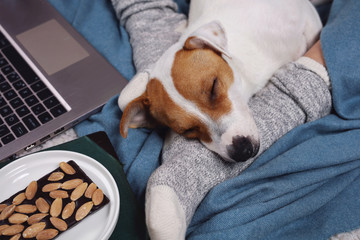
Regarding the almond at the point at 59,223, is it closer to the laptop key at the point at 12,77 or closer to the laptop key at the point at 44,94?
the laptop key at the point at 44,94

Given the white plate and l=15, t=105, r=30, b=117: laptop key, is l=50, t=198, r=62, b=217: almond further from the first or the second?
l=15, t=105, r=30, b=117: laptop key

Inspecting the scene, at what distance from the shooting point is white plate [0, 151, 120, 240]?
2.64ft

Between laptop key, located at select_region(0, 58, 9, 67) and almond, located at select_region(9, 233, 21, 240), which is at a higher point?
laptop key, located at select_region(0, 58, 9, 67)

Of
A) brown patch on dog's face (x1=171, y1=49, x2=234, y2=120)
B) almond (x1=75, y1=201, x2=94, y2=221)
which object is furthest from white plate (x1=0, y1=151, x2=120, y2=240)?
brown patch on dog's face (x1=171, y1=49, x2=234, y2=120)

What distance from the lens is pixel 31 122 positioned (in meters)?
1.11

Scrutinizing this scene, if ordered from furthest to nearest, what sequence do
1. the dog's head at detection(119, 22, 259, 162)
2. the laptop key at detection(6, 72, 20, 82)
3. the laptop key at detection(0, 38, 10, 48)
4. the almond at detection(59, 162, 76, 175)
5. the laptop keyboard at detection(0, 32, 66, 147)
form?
the laptop key at detection(0, 38, 10, 48) → the laptop key at detection(6, 72, 20, 82) → the laptop keyboard at detection(0, 32, 66, 147) → the dog's head at detection(119, 22, 259, 162) → the almond at detection(59, 162, 76, 175)

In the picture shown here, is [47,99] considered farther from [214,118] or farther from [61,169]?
[214,118]

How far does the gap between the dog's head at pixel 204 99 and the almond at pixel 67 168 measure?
196mm

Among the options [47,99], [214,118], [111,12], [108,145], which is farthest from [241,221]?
[111,12]

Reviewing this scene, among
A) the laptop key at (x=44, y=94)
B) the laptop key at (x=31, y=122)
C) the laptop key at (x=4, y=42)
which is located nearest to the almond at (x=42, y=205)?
the laptop key at (x=31, y=122)

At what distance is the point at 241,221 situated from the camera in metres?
0.93

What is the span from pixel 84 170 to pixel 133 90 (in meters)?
0.33

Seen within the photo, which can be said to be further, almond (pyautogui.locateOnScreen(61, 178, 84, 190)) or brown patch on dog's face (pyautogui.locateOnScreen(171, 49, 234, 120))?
brown patch on dog's face (pyautogui.locateOnScreen(171, 49, 234, 120))

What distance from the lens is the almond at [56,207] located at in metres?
0.80
